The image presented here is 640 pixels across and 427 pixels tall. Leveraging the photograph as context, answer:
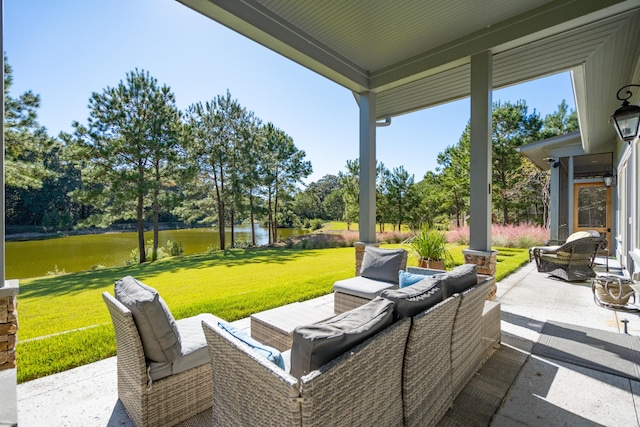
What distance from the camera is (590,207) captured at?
8.68 m

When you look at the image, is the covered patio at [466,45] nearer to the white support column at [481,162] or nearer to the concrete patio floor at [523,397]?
the white support column at [481,162]

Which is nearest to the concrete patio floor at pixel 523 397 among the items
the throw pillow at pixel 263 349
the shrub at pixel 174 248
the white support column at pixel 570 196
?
the throw pillow at pixel 263 349

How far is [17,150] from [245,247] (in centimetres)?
1093

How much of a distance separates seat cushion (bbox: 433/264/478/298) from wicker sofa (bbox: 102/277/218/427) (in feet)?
5.10

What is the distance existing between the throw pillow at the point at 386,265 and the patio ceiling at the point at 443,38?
2685 millimetres

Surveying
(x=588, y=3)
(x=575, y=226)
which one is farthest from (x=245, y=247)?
(x=588, y=3)

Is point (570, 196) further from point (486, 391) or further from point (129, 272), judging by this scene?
point (129, 272)

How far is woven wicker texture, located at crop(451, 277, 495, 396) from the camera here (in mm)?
2086

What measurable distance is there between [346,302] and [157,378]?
2182 millimetres

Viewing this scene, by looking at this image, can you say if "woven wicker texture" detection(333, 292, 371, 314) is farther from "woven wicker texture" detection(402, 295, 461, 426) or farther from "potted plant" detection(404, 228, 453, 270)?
"potted plant" detection(404, 228, 453, 270)

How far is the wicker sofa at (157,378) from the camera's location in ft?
5.77

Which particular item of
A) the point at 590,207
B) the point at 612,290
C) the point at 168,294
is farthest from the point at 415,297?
the point at 590,207

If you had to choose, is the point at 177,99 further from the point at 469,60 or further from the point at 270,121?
the point at 469,60

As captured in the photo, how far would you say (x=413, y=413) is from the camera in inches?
64.4
